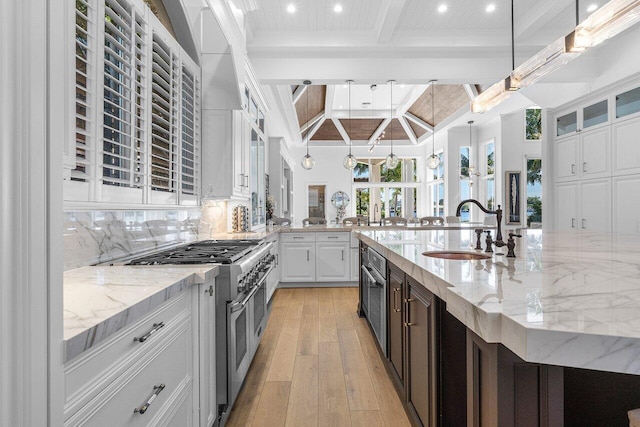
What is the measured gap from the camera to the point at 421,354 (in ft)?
5.41

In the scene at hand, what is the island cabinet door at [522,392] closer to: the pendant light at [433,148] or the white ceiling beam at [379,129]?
the pendant light at [433,148]

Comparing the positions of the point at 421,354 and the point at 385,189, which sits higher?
the point at 385,189

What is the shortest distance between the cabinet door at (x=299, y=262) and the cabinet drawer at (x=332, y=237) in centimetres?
14

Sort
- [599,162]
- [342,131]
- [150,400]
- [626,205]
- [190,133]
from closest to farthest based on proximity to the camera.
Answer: [150,400] → [190,133] → [626,205] → [599,162] → [342,131]

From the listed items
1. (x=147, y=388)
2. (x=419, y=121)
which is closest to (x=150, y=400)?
(x=147, y=388)

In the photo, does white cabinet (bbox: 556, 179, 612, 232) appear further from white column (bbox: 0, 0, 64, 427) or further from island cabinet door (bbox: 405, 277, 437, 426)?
white column (bbox: 0, 0, 64, 427)

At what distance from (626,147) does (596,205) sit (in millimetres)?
768

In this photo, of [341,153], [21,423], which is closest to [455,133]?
[341,153]

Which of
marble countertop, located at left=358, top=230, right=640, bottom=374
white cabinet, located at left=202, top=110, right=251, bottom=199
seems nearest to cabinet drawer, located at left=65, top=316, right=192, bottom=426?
marble countertop, located at left=358, top=230, right=640, bottom=374

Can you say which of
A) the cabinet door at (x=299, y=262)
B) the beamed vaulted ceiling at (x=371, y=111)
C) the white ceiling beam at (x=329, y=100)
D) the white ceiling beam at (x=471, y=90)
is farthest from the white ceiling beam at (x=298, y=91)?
the cabinet door at (x=299, y=262)

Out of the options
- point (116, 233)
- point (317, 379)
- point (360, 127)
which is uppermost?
point (360, 127)

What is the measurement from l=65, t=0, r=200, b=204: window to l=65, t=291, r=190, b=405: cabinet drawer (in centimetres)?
59

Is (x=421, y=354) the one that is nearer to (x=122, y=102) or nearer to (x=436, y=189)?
(x=122, y=102)

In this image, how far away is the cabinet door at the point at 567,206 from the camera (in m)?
4.81
